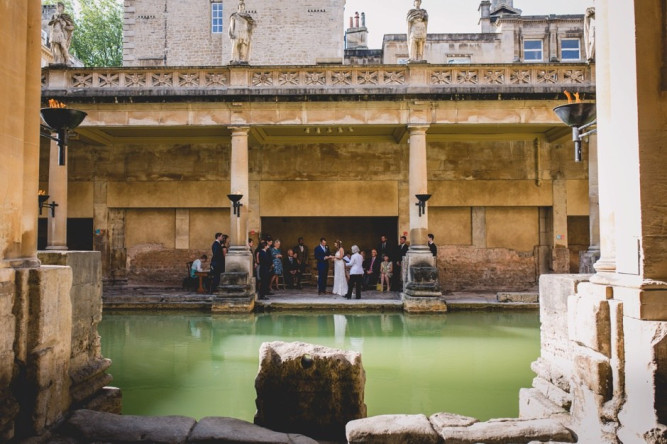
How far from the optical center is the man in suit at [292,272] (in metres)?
15.7

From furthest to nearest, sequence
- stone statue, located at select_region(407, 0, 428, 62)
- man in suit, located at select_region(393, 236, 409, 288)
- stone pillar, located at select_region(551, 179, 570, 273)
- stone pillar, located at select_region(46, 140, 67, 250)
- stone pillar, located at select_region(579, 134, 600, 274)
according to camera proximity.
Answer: stone pillar, located at select_region(551, 179, 570, 273) → man in suit, located at select_region(393, 236, 409, 288) → stone pillar, located at select_region(46, 140, 67, 250) → stone pillar, located at select_region(579, 134, 600, 274) → stone statue, located at select_region(407, 0, 428, 62)

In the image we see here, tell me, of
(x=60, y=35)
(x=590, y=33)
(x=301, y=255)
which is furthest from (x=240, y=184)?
(x=590, y=33)

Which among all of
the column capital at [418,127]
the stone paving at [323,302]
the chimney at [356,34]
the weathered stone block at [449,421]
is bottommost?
the stone paving at [323,302]

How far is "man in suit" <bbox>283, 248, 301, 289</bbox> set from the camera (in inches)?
620

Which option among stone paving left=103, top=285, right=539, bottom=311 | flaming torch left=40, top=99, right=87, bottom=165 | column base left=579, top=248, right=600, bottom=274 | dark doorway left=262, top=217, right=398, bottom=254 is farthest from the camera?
dark doorway left=262, top=217, right=398, bottom=254

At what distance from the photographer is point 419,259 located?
40.8ft

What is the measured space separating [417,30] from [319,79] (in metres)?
2.71

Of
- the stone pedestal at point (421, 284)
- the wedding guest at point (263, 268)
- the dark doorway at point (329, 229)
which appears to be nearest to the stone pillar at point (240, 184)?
the wedding guest at point (263, 268)

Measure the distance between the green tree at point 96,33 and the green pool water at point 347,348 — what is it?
77.4ft

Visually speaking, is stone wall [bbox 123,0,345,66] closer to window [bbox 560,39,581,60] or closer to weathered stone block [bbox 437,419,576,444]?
window [bbox 560,39,581,60]

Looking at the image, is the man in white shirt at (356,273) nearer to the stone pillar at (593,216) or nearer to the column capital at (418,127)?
the column capital at (418,127)

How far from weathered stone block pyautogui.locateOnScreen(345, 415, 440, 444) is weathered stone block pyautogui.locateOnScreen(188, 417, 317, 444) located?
1.02 feet

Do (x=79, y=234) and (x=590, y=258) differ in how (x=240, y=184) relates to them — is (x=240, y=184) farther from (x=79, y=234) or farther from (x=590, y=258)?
(x=590, y=258)

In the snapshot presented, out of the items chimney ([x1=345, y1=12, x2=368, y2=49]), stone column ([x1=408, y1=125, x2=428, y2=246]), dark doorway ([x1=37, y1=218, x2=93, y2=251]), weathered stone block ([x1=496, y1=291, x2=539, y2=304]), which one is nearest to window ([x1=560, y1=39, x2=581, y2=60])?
chimney ([x1=345, y1=12, x2=368, y2=49])
